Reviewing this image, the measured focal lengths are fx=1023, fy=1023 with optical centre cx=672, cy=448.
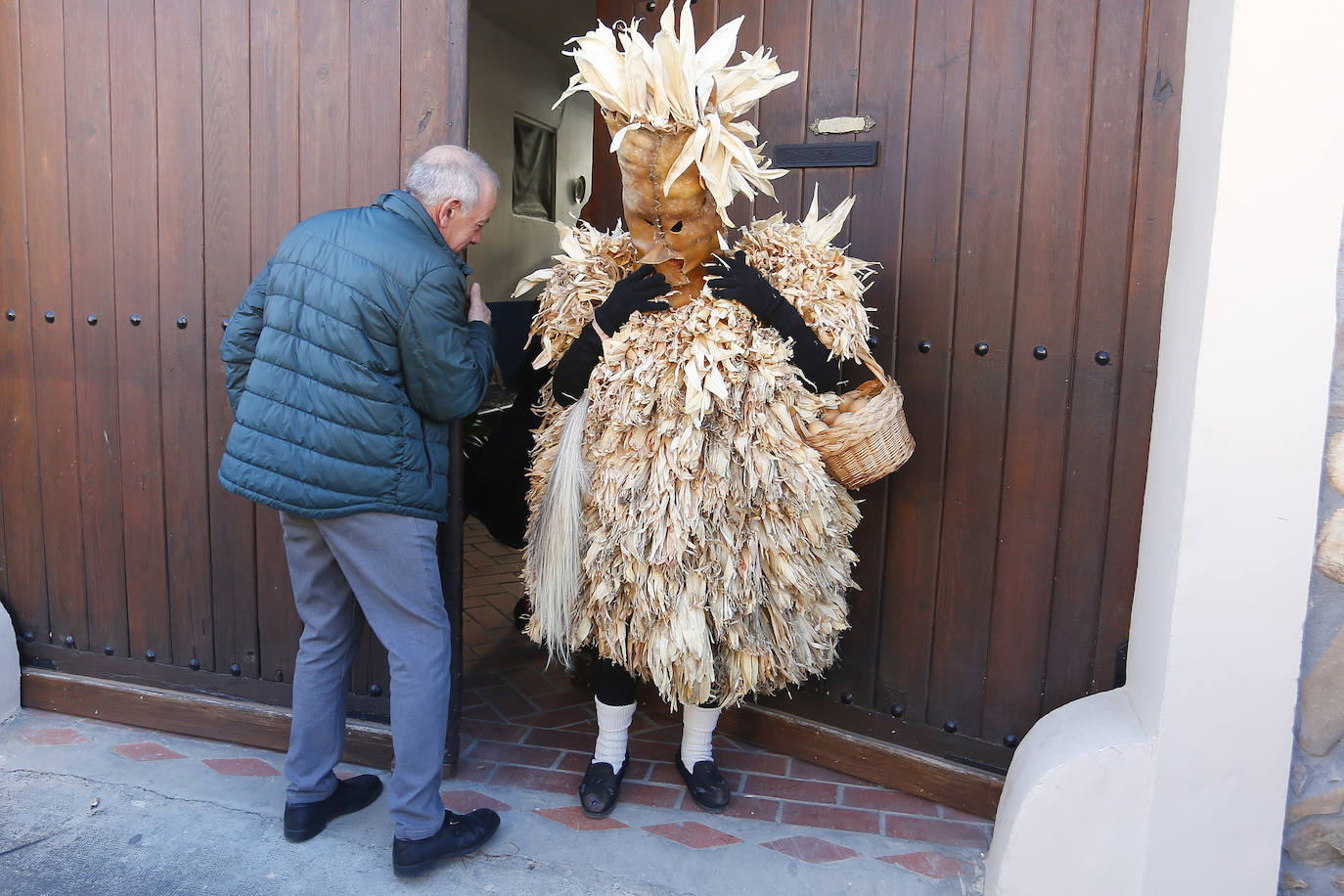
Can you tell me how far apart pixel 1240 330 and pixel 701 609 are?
56.8 inches

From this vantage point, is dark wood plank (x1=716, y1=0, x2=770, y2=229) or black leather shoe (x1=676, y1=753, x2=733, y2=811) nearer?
black leather shoe (x1=676, y1=753, x2=733, y2=811)

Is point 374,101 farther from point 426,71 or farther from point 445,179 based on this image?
point 445,179

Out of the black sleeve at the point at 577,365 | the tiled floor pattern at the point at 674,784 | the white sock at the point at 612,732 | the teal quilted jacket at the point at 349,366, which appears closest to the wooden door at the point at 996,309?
the tiled floor pattern at the point at 674,784

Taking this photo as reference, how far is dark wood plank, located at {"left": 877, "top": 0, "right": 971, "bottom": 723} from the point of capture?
3.03 metres

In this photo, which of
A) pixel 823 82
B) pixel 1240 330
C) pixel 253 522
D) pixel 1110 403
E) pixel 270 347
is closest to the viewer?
pixel 1240 330

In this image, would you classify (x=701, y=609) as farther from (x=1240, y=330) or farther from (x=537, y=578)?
(x=1240, y=330)

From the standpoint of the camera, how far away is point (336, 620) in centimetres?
294

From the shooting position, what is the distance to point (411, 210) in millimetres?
2775

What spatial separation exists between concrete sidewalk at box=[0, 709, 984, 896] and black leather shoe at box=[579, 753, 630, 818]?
0.04 metres

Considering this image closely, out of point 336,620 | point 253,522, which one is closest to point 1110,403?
point 336,620

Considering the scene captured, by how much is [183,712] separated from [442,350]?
187 centimetres

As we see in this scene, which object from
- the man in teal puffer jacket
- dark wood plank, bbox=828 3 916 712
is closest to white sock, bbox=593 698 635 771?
the man in teal puffer jacket

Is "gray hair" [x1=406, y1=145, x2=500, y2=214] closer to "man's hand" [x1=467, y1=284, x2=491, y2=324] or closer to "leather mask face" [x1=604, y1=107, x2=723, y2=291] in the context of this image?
"man's hand" [x1=467, y1=284, x2=491, y2=324]

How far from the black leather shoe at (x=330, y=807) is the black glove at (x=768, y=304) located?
1872 millimetres
